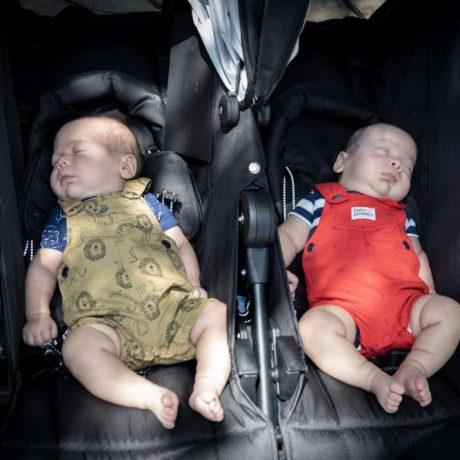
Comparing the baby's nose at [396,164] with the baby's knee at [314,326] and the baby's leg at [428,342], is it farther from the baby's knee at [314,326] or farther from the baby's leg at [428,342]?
the baby's knee at [314,326]

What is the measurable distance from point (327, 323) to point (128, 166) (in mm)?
799

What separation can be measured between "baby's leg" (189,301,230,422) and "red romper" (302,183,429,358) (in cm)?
35

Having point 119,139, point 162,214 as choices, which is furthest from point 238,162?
point 119,139

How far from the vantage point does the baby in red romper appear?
190cm

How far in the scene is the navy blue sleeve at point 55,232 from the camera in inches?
85.7

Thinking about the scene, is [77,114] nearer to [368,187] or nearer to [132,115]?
[132,115]

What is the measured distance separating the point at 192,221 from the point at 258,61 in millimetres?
711

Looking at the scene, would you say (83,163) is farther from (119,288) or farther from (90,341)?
(90,341)

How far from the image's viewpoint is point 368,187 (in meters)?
2.40

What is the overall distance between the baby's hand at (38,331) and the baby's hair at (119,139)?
1.94 feet

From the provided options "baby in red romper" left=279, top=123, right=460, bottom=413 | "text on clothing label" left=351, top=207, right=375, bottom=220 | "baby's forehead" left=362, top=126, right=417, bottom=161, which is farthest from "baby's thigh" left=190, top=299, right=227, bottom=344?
"baby's forehead" left=362, top=126, right=417, bottom=161

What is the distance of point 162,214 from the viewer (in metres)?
2.29

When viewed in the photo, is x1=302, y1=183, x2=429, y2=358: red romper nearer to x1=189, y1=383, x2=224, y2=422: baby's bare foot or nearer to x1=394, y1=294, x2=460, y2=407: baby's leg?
x1=394, y1=294, x2=460, y2=407: baby's leg

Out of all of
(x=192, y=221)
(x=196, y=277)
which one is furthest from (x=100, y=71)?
(x=196, y=277)
